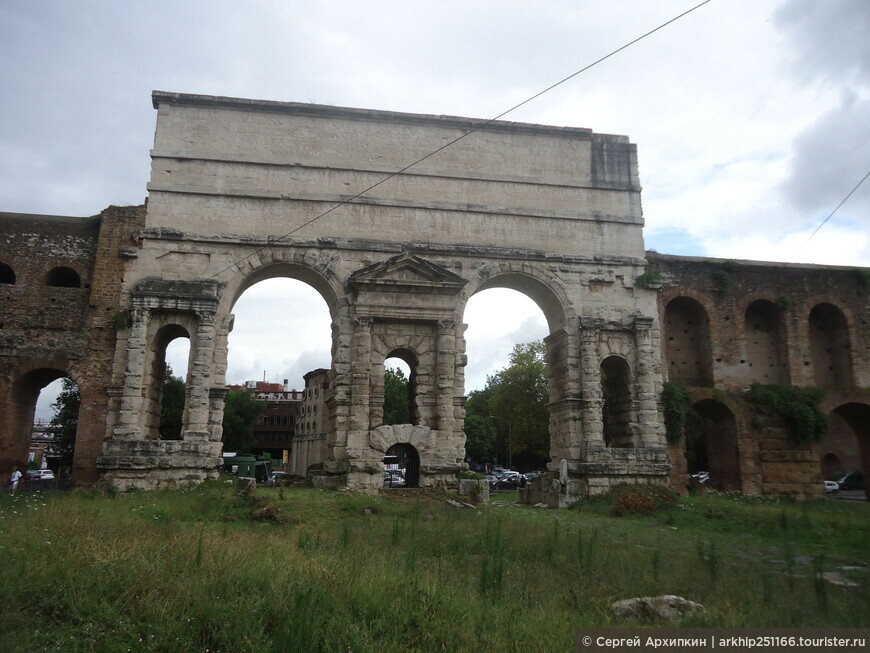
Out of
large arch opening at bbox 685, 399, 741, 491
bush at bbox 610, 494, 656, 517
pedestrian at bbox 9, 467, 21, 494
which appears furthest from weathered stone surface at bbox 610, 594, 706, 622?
pedestrian at bbox 9, 467, 21, 494

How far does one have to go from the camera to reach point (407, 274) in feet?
57.1

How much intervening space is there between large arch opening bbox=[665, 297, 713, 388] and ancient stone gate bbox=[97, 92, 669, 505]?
299cm

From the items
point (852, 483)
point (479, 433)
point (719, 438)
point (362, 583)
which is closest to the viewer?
point (362, 583)

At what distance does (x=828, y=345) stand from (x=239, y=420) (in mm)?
35922

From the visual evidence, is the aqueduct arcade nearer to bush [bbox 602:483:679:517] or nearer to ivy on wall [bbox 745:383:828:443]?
ivy on wall [bbox 745:383:828:443]

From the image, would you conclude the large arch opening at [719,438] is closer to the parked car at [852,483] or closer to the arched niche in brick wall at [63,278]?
the parked car at [852,483]

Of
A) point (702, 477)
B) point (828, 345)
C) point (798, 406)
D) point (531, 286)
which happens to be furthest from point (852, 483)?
point (531, 286)

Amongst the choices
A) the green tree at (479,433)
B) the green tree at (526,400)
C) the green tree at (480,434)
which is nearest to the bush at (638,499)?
the green tree at (526,400)

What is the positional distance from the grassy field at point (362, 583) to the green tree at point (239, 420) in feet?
116

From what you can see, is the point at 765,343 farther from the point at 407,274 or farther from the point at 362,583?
the point at 362,583

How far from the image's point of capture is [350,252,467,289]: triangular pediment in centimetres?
1709

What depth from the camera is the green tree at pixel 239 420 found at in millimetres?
45188

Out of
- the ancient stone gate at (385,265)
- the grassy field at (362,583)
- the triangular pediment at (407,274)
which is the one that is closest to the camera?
the grassy field at (362,583)

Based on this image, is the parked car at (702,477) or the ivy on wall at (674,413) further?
the parked car at (702,477)
